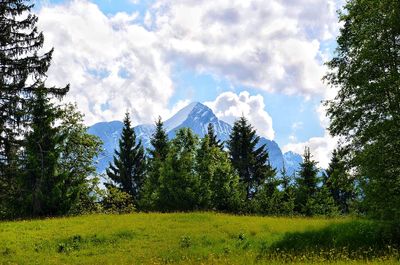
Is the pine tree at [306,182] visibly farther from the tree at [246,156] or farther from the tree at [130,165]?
the tree at [130,165]

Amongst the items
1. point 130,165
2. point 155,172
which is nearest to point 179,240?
point 155,172

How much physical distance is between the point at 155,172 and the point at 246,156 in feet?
59.0

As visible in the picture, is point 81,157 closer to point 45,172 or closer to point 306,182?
point 45,172

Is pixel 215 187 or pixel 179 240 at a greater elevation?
pixel 215 187

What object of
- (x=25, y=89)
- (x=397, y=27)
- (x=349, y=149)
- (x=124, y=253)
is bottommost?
(x=124, y=253)

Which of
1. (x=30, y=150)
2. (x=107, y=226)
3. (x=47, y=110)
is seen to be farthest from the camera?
(x=47, y=110)

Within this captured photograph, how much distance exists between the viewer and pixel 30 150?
3538 cm

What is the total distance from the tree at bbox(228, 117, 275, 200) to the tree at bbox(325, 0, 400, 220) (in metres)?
43.1

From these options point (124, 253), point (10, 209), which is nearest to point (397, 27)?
point (124, 253)

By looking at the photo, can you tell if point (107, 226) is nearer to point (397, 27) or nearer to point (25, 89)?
point (25, 89)

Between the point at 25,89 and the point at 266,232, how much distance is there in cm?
1465

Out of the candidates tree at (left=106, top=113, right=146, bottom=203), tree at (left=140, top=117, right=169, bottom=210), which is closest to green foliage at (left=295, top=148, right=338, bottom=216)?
tree at (left=140, top=117, right=169, bottom=210)

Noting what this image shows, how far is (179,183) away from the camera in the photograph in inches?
1716

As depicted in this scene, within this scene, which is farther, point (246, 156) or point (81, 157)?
point (246, 156)
